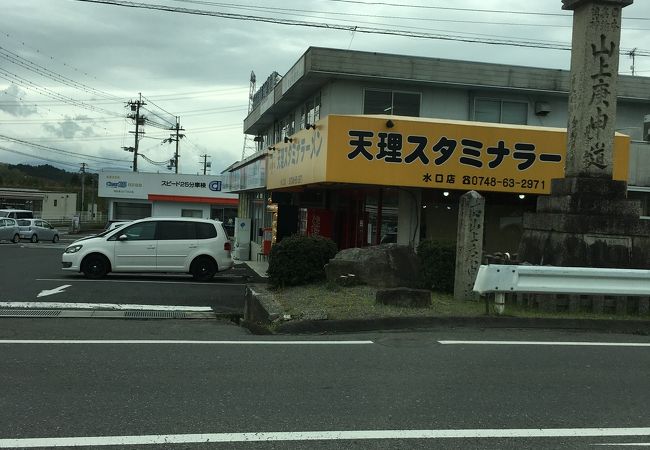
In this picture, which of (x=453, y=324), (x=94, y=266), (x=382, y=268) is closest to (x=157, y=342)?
(x=453, y=324)

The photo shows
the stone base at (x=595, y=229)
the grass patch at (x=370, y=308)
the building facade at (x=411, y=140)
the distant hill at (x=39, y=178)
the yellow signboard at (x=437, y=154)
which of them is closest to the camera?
the grass patch at (x=370, y=308)

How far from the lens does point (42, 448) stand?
4039 mm

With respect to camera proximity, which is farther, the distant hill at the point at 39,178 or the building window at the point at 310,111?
the distant hill at the point at 39,178

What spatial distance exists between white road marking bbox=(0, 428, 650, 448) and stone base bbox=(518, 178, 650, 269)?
19.0 feet

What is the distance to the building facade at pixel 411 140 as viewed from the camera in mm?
13586

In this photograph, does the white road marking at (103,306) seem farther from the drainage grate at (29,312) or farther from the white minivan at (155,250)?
the white minivan at (155,250)

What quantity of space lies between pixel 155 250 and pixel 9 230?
25546mm

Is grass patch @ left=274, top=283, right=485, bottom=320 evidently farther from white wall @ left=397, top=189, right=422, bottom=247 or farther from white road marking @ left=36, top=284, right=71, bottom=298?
white wall @ left=397, top=189, right=422, bottom=247

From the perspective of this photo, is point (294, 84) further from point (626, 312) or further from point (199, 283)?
point (626, 312)

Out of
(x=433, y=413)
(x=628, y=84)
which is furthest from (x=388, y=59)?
(x=433, y=413)

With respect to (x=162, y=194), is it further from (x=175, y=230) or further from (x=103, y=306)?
(x=103, y=306)

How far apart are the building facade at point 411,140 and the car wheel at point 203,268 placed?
10.6ft

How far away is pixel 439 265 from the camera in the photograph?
1073 centimetres

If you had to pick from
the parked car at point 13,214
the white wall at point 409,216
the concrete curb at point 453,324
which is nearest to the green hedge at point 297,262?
the concrete curb at point 453,324
